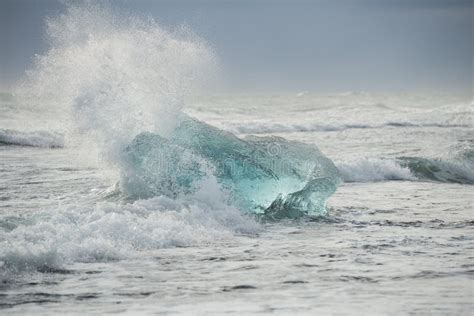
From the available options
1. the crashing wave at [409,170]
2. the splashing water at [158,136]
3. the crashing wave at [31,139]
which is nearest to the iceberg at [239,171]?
the splashing water at [158,136]

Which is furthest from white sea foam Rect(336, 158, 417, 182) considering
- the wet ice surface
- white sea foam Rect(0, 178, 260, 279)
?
white sea foam Rect(0, 178, 260, 279)

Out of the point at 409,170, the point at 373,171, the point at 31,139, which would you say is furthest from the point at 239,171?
the point at 31,139

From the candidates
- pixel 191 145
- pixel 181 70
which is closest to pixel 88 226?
pixel 191 145

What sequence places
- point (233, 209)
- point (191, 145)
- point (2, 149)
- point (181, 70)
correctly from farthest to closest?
1. point (2, 149)
2. point (181, 70)
3. point (191, 145)
4. point (233, 209)

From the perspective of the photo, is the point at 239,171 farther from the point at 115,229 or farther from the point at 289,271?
the point at 289,271

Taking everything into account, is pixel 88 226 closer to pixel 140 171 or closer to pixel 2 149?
pixel 140 171

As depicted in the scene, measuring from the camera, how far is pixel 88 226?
7250mm

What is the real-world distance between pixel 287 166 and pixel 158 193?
1835mm

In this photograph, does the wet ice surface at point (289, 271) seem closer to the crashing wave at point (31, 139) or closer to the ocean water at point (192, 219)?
the ocean water at point (192, 219)

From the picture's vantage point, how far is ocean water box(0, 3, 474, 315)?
5488 millimetres

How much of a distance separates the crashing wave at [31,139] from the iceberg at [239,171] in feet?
46.9

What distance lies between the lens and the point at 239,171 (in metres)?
9.49

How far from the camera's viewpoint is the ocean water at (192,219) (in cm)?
549

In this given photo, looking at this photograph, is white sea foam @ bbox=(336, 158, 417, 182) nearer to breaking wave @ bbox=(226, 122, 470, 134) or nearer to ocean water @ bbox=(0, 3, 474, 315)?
ocean water @ bbox=(0, 3, 474, 315)
